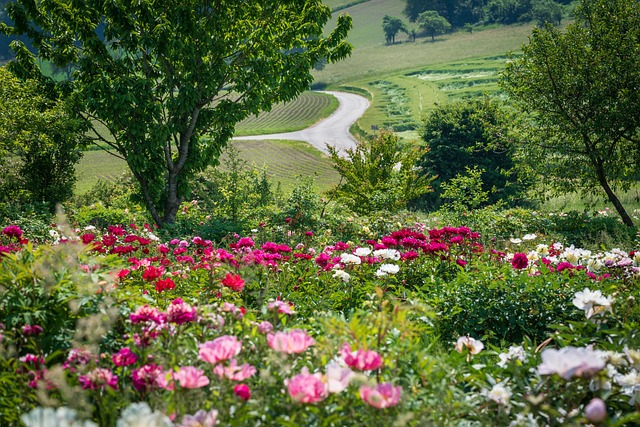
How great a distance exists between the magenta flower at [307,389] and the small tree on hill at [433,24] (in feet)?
342

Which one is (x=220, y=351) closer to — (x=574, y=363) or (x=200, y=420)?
(x=200, y=420)

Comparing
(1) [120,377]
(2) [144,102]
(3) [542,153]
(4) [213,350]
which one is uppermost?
(2) [144,102]

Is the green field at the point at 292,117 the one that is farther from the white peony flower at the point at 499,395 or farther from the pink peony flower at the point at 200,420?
the pink peony flower at the point at 200,420

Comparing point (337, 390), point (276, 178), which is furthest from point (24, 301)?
point (276, 178)

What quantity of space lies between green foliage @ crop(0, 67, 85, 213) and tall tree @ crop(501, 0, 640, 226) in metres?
10.3

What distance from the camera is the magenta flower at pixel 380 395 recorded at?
4.54ft

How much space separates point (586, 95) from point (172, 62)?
8.90 m

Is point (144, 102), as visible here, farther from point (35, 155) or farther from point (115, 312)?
point (115, 312)

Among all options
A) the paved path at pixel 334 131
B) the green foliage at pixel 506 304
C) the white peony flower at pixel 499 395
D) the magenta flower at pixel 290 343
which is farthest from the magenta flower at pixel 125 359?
the paved path at pixel 334 131

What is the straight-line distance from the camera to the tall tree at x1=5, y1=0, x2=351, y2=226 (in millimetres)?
9172

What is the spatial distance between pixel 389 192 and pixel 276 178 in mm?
18565

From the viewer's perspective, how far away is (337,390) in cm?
150

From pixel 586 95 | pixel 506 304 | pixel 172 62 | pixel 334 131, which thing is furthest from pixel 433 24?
pixel 506 304

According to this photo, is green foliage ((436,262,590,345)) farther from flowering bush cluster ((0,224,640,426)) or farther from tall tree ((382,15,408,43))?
tall tree ((382,15,408,43))
